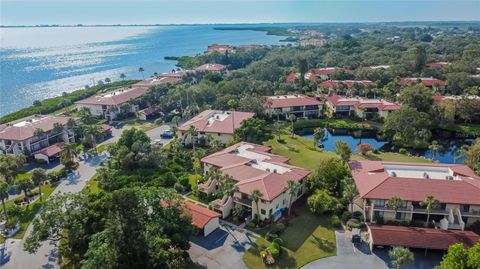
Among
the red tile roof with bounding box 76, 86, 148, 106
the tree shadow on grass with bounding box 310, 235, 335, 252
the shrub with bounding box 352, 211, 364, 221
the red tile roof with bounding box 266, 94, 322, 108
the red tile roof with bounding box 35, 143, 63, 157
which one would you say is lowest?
the tree shadow on grass with bounding box 310, 235, 335, 252

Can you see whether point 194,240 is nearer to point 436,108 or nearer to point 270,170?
point 270,170

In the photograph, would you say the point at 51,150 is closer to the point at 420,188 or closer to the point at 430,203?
the point at 420,188

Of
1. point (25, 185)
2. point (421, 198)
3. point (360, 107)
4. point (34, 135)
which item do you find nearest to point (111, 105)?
point (34, 135)

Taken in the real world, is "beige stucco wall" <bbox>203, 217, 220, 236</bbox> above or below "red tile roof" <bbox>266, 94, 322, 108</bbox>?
below

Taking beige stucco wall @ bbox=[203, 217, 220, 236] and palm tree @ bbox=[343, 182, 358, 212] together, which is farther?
palm tree @ bbox=[343, 182, 358, 212]

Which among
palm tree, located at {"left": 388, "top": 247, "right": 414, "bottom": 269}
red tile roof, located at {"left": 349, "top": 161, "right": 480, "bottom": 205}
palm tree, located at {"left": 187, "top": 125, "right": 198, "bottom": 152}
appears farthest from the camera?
palm tree, located at {"left": 187, "top": 125, "right": 198, "bottom": 152}

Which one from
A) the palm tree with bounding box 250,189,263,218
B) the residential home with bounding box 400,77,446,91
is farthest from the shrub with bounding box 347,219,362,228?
the residential home with bounding box 400,77,446,91

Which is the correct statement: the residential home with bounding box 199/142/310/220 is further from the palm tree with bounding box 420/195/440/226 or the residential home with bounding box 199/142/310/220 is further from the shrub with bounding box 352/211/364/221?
the palm tree with bounding box 420/195/440/226

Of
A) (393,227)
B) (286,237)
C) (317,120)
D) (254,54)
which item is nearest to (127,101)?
(317,120)

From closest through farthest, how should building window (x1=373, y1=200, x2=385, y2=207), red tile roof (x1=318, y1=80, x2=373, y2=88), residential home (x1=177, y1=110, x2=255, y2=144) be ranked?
1. building window (x1=373, y1=200, x2=385, y2=207)
2. residential home (x1=177, y1=110, x2=255, y2=144)
3. red tile roof (x1=318, y1=80, x2=373, y2=88)
